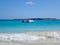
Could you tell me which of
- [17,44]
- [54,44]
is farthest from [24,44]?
[54,44]

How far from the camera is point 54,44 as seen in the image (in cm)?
512

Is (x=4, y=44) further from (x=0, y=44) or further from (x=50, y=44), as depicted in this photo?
(x=50, y=44)

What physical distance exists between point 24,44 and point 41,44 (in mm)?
529

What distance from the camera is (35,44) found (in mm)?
5129

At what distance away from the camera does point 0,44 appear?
512 centimetres

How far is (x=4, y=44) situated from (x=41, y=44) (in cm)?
115

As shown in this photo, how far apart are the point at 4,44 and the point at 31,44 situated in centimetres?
84

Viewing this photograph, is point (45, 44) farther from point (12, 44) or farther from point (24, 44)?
point (12, 44)

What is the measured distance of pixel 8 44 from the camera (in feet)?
16.9

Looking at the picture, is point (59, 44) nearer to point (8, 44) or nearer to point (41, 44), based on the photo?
point (41, 44)

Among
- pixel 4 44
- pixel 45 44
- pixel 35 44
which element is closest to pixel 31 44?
pixel 35 44

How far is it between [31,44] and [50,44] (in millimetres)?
593

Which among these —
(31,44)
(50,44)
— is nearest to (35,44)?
(31,44)

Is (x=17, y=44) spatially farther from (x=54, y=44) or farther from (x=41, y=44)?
(x=54, y=44)
